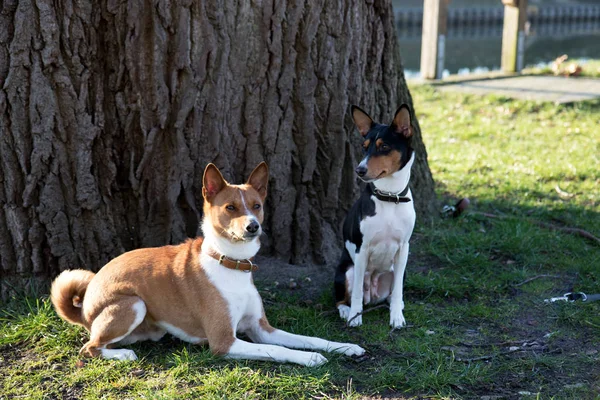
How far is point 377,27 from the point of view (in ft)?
18.8

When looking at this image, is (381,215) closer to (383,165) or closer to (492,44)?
(383,165)

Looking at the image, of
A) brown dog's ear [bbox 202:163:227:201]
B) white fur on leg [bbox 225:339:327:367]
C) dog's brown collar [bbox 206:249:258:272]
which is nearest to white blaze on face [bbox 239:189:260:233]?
brown dog's ear [bbox 202:163:227:201]

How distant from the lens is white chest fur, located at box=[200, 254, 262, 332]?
4.28 metres

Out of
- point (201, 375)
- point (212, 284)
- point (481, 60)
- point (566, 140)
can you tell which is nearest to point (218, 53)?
point (212, 284)

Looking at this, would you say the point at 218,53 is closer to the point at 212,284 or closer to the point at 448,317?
the point at 212,284

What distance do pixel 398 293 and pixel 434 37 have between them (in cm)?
813

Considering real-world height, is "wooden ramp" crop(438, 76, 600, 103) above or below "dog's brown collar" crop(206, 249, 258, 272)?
Result: above

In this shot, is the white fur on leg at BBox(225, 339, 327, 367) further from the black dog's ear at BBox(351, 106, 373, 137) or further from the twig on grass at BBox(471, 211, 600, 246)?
the twig on grass at BBox(471, 211, 600, 246)

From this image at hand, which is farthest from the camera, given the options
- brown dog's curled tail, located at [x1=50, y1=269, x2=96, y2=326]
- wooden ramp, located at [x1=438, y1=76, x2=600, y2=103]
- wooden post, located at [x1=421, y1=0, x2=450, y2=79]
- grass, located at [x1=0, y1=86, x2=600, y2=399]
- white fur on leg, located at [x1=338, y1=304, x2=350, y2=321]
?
wooden post, located at [x1=421, y1=0, x2=450, y2=79]

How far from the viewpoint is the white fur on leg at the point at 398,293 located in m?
4.77

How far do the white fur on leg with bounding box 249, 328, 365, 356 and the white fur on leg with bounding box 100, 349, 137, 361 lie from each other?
2.45 feet

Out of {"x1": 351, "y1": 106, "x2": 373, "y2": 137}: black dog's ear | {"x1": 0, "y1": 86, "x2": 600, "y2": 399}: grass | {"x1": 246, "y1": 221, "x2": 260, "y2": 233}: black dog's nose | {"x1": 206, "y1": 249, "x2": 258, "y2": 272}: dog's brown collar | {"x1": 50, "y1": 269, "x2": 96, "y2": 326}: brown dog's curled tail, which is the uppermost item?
{"x1": 351, "y1": 106, "x2": 373, "y2": 137}: black dog's ear

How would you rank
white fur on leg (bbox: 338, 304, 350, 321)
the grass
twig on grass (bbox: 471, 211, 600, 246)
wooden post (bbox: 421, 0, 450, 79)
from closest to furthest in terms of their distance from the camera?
the grass
white fur on leg (bbox: 338, 304, 350, 321)
twig on grass (bbox: 471, 211, 600, 246)
wooden post (bbox: 421, 0, 450, 79)

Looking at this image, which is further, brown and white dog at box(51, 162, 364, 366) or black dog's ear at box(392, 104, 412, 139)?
black dog's ear at box(392, 104, 412, 139)
